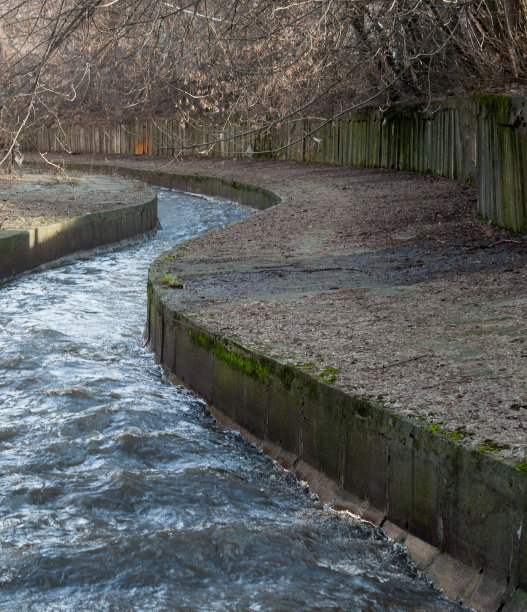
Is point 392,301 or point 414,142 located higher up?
point 414,142

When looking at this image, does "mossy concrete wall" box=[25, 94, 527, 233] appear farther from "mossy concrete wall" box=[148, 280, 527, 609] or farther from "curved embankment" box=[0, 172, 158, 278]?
"mossy concrete wall" box=[148, 280, 527, 609]

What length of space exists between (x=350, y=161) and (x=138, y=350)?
14013mm

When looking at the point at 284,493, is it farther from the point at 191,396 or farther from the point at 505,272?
the point at 505,272

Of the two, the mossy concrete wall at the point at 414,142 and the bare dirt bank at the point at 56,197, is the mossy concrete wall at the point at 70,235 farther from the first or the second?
the mossy concrete wall at the point at 414,142

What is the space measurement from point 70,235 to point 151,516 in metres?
8.77

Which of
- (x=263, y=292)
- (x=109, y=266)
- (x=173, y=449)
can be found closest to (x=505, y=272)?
(x=263, y=292)

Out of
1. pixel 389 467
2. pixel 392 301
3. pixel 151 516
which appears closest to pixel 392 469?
pixel 389 467

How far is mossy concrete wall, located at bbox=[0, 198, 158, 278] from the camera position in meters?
11.3

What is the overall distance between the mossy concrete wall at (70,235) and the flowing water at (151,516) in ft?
12.8

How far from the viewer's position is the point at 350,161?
21.3 meters

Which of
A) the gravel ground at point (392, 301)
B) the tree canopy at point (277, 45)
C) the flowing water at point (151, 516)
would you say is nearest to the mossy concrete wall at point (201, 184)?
the tree canopy at point (277, 45)

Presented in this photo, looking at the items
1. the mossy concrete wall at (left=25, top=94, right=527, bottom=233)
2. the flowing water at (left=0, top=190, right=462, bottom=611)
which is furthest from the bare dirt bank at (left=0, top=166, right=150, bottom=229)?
the flowing water at (left=0, top=190, right=462, bottom=611)

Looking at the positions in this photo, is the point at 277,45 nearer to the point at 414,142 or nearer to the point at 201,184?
the point at 414,142

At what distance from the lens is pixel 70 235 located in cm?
1305
